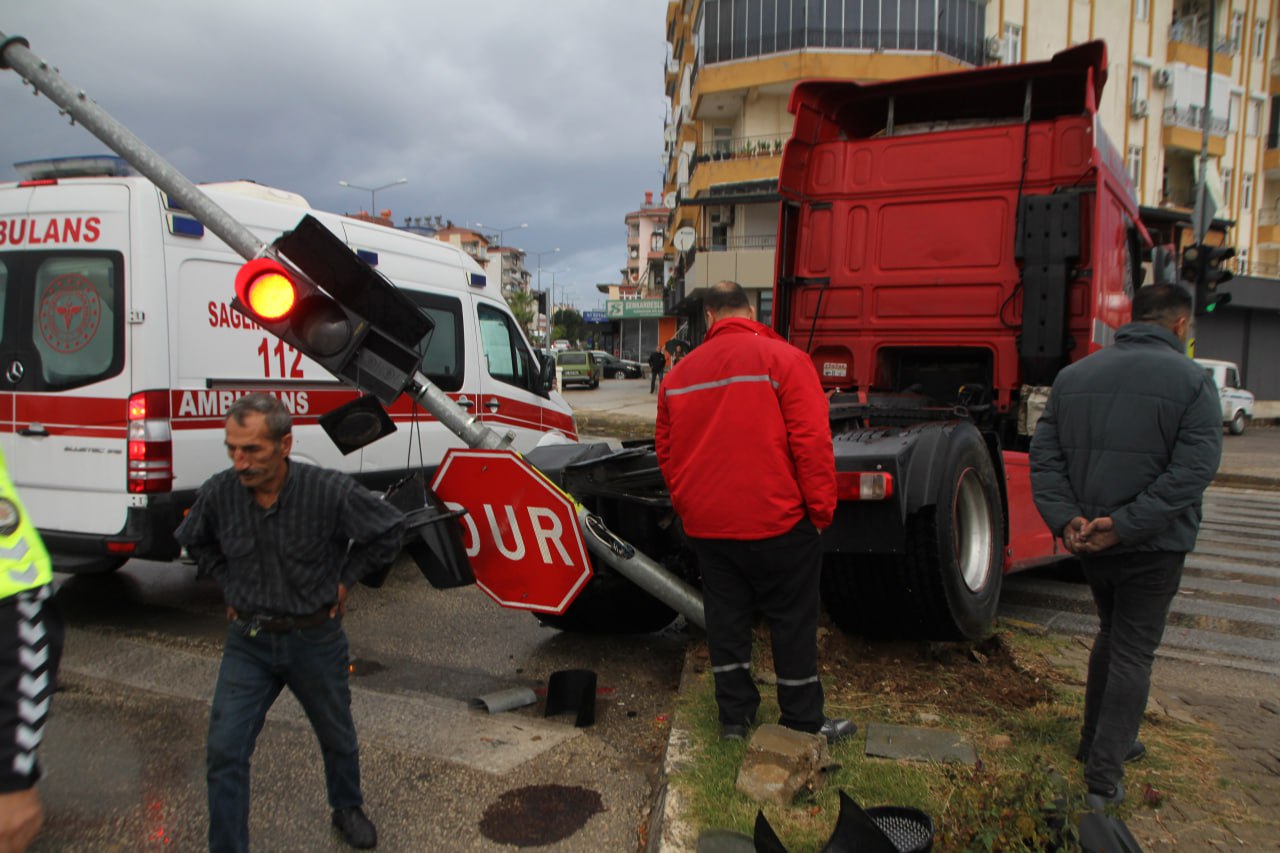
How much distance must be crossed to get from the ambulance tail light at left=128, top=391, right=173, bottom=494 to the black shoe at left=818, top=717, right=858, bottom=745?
4.01 meters

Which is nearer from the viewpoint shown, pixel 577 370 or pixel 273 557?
pixel 273 557

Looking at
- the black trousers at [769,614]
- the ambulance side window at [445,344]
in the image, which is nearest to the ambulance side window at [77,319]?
the ambulance side window at [445,344]

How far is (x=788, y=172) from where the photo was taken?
6875 millimetres

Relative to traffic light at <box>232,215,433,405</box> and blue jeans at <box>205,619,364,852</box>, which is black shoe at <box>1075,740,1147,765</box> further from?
traffic light at <box>232,215,433,405</box>

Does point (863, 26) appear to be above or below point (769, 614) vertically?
above

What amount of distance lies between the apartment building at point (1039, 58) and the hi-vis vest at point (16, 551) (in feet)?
96.6

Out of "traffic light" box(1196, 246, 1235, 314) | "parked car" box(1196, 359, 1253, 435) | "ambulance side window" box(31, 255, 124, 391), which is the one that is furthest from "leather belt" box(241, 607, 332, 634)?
"parked car" box(1196, 359, 1253, 435)

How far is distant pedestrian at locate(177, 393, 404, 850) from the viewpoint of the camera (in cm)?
292

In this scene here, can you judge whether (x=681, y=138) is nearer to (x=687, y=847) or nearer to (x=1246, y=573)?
(x=1246, y=573)

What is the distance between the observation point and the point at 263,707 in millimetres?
3018

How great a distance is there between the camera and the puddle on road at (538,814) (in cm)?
333

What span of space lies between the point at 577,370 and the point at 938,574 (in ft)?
126

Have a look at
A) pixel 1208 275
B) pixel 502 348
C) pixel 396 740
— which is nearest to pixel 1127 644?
pixel 396 740

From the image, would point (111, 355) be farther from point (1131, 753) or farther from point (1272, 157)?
point (1272, 157)
